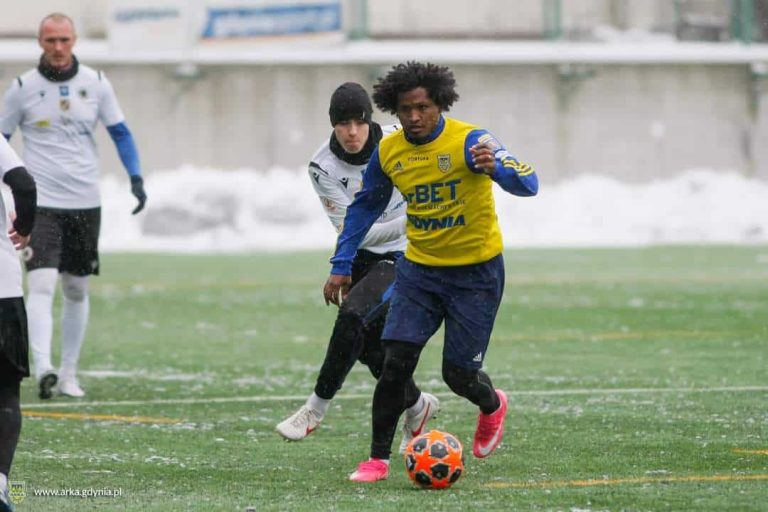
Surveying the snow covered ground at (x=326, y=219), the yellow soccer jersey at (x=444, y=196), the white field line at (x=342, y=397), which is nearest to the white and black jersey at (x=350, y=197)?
the yellow soccer jersey at (x=444, y=196)

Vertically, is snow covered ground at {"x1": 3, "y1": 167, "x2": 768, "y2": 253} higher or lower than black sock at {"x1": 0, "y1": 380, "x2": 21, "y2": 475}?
lower

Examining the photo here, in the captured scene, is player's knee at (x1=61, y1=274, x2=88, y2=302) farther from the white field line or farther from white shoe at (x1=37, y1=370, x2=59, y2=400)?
the white field line

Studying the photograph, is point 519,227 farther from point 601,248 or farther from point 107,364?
point 107,364

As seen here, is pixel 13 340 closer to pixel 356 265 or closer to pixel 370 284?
pixel 370 284

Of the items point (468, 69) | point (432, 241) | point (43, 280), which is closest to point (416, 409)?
point (432, 241)

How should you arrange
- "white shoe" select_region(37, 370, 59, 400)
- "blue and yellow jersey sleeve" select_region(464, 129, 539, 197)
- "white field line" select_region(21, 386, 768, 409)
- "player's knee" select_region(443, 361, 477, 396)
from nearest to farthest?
"blue and yellow jersey sleeve" select_region(464, 129, 539, 197)
"player's knee" select_region(443, 361, 477, 396)
"white field line" select_region(21, 386, 768, 409)
"white shoe" select_region(37, 370, 59, 400)

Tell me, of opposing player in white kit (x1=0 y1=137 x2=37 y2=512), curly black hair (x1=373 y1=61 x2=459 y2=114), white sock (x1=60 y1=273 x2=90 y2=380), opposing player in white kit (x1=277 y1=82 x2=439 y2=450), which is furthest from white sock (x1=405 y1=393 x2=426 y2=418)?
white sock (x1=60 y1=273 x2=90 y2=380)

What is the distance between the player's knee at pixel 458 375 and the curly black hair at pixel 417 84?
3.95ft

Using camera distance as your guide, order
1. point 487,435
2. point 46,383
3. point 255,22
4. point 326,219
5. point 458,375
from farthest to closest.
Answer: point 255,22
point 326,219
point 46,383
point 487,435
point 458,375

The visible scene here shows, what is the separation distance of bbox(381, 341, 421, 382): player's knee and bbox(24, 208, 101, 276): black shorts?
13.5 feet

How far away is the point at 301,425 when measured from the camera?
28.3 ft

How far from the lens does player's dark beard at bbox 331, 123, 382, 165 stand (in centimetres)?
885

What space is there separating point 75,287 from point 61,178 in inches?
30.0

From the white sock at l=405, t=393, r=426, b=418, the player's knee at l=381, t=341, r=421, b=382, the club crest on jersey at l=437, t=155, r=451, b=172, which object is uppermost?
the club crest on jersey at l=437, t=155, r=451, b=172
